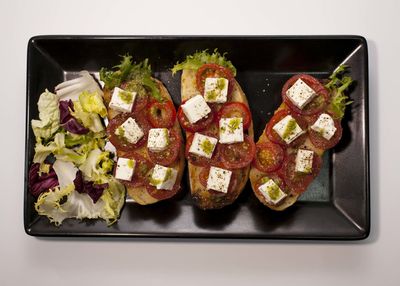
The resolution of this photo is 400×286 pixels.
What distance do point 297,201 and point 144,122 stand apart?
125cm

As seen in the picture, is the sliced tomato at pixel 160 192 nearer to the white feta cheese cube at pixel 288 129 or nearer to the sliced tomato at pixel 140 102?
the sliced tomato at pixel 140 102

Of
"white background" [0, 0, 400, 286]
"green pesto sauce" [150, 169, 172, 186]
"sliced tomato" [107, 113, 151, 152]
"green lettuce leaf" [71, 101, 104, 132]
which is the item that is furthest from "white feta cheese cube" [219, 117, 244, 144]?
"green lettuce leaf" [71, 101, 104, 132]

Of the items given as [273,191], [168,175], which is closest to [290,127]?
[273,191]

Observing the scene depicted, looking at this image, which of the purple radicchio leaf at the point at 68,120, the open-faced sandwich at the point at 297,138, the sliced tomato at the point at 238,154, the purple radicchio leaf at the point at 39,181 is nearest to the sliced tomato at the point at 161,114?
the sliced tomato at the point at 238,154

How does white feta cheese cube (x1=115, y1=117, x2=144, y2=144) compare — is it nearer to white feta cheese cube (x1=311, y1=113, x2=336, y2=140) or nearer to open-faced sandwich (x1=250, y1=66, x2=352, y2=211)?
open-faced sandwich (x1=250, y1=66, x2=352, y2=211)

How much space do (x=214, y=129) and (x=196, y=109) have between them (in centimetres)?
21

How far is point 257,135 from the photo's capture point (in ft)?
11.3

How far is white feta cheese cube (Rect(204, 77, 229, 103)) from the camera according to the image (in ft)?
10.5

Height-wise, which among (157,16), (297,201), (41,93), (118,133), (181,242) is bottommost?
(181,242)

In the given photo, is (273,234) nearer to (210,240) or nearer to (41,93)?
(210,240)

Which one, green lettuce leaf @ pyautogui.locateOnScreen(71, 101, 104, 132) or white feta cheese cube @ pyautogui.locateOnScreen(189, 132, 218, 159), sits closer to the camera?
white feta cheese cube @ pyautogui.locateOnScreen(189, 132, 218, 159)

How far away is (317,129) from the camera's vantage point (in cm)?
319

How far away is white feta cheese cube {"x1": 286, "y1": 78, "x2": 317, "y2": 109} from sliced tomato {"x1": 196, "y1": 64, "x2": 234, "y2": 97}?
43cm
